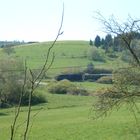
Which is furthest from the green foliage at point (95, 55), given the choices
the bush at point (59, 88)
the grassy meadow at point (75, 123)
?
the grassy meadow at point (75, 123)

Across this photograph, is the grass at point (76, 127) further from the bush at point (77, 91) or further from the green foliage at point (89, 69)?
the green foliage at point (89, 69)

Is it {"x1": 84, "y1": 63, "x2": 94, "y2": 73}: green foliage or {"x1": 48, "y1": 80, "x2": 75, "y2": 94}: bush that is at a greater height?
{"x1": 84, "y1": 63, "x2": 94, "y2": 73}: green foliage

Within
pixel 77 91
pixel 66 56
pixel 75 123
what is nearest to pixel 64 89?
pixel 77 91

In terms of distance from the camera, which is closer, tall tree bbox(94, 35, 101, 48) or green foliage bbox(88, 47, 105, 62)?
green foliage bbox(88, 47, 105, 62)

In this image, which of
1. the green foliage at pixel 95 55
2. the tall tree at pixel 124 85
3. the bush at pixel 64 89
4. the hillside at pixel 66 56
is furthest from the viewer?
the green foliage at pixel 95 55

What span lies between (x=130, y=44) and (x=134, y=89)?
1511 millimetres

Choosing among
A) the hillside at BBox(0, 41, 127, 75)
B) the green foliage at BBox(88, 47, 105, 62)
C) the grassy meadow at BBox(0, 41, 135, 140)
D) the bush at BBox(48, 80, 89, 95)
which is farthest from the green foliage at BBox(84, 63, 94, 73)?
the grassy meadow at BBox(0, 41, 135, 140)

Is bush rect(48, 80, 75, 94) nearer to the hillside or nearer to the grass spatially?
the hillside

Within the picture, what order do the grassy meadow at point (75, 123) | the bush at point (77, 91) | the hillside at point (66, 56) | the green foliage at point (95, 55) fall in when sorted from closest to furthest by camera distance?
the grassy meadow at point (75, 123) → the bush at point (77, 91) → the hillside at point (66, 56) → the green foliage at point (95, 55)

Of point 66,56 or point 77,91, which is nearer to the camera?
point 77,91

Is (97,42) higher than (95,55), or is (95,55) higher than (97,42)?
(97,42)

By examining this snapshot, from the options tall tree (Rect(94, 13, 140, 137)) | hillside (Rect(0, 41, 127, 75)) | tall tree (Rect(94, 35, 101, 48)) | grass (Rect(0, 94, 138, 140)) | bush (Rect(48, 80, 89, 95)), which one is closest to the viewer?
tall tree (Rect(94, 13, 140, 137))

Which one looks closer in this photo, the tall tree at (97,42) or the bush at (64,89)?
the bush at (64,89)

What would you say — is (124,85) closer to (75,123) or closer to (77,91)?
(75,123)
